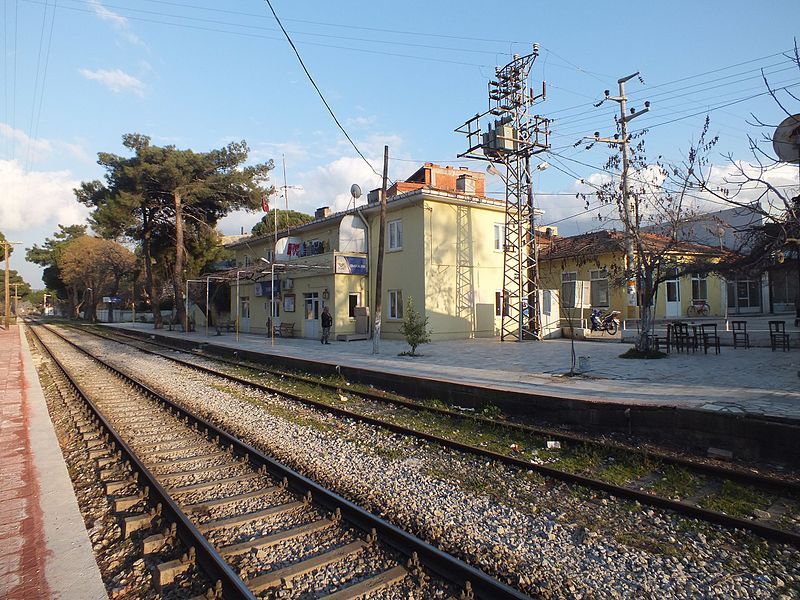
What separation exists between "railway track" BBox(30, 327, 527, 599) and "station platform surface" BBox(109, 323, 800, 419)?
5270mm

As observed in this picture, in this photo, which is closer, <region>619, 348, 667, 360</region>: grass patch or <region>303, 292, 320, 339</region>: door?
<region>619, 348, 667, 360</region>: grass patch

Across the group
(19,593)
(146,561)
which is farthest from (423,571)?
(19,593)

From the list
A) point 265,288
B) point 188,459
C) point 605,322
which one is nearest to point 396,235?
point 605,322

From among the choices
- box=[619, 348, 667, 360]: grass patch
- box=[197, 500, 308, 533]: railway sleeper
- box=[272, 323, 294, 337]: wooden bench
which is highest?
box=[272, 323, 294, 337]: wooden bench

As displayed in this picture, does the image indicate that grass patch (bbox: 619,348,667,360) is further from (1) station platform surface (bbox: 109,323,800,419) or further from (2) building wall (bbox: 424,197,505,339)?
(2) building wall (bbox: 424,197,505,339)

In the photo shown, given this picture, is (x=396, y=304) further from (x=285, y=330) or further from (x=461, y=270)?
(x=285, y=330)

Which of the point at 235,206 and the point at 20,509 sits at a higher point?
the point at 235,206

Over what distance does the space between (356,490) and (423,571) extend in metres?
1.89

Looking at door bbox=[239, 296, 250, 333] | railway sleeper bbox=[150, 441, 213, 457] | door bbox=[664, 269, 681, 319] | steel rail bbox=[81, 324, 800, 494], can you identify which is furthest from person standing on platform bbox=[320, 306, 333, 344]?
door bbox=[664, 269, 681, 319]

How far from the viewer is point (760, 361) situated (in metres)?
12.4

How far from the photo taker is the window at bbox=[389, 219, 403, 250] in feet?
78.5

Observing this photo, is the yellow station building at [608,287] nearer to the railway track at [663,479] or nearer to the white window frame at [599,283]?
the white window frame at [599,283]

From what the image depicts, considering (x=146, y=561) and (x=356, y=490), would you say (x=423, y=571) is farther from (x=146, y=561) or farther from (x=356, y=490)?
(x=146, y=561)

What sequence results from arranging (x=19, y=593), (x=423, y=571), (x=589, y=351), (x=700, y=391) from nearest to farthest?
(x=19, y=593)
(x=423, y=571)
(x=700, y=391)
(x=589, y=351)
